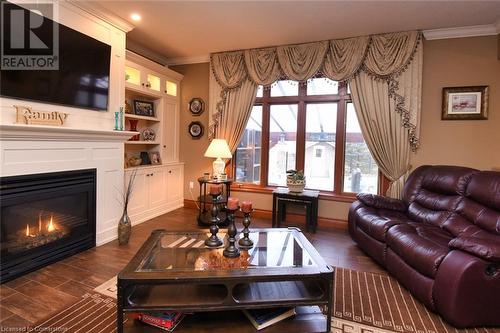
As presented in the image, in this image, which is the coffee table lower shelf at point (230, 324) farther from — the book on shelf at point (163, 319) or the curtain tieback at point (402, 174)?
the curtain tieback at point (402, 174)

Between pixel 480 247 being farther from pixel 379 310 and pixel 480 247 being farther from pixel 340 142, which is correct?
pixel 340 142

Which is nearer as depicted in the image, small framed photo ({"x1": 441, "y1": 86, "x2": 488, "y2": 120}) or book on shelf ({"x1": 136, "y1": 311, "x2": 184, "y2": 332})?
book on shelf ({"x1": 136, "y1": 311, "x2": 184, "y2": 332})

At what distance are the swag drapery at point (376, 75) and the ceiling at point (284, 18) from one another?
0.17m

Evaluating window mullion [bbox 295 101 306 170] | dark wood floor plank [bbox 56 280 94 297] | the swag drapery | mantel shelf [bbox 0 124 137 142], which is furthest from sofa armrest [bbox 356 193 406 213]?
mantel shelf [bbox 0 124 137 142]

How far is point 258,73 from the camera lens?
4191mm

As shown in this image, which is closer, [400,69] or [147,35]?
[400,69]

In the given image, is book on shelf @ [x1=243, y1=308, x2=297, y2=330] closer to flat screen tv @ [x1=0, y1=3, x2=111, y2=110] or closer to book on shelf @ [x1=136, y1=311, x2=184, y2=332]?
book on shelf @ [x1=136, y1=311, x2=184, y2=332]

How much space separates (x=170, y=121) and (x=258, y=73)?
5.61 feet

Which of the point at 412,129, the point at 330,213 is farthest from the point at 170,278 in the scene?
the point at 412,129

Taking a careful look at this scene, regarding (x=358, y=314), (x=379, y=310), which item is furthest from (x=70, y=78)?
(x=379, y=310)

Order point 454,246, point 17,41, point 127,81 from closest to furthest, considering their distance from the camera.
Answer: point 454,246 < point 17,41 < point 127,81

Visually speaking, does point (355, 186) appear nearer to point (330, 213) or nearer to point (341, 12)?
point (330, 213)

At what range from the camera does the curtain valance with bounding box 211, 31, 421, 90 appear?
3492mm

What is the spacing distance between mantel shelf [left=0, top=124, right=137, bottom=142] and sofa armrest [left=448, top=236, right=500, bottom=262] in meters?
3.39
